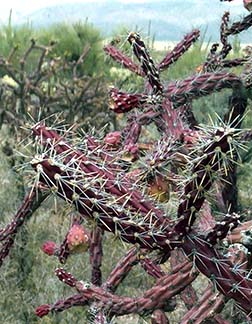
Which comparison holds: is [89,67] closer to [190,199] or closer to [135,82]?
[135,82]

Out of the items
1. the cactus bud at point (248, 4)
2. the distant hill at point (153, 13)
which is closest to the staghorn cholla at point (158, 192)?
the cactus bud at point (248, 4)

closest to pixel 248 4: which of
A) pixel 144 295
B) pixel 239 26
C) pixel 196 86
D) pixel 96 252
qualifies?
pixel 239 26

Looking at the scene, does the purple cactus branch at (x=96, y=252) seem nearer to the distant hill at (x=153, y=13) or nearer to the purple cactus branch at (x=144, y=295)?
the purple cactus branch at (x=144, y=295)

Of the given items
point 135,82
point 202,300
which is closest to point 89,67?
point 135,82

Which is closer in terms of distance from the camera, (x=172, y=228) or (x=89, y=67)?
(x=172, y=228)

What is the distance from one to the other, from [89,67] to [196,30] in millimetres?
5699

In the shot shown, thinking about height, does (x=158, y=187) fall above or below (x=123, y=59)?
below

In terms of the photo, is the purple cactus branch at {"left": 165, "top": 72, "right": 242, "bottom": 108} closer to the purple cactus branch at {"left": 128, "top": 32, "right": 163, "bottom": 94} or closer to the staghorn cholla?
the staghorn cholla

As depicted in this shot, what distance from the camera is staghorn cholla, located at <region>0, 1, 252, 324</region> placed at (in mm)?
1908

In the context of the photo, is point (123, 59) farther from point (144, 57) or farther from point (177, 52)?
point (144, 57)

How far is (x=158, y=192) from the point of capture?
8.50ft

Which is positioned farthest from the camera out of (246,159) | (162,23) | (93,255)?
(162,23)

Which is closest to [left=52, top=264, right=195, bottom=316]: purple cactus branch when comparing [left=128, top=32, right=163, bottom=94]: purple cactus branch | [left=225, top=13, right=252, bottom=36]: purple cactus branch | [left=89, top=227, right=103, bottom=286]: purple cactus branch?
[left=89, top=227, right=103, bottom=286]: purple cactus branch

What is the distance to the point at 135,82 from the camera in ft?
27.4
